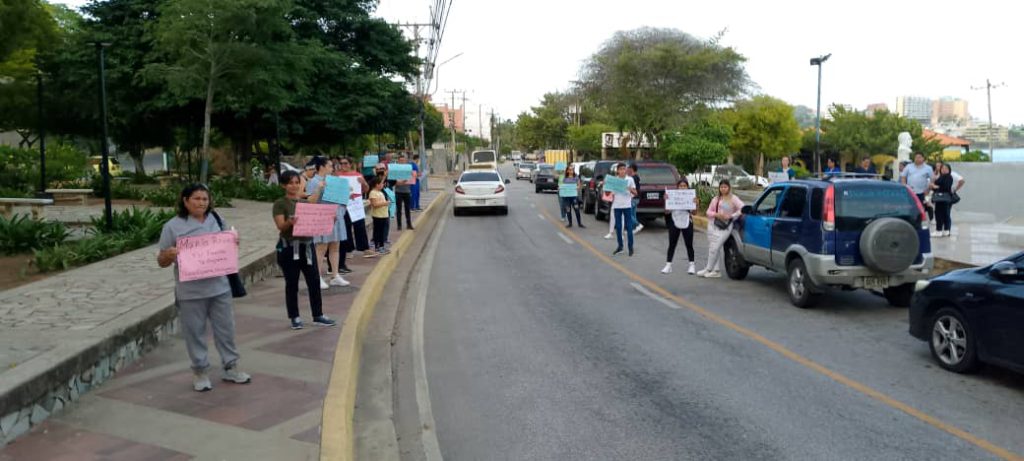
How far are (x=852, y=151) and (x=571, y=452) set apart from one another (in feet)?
213

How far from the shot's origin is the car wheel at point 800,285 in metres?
10.3

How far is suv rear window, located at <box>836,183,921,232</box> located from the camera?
9.96m

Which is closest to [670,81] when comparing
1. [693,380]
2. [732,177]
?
[732,177]

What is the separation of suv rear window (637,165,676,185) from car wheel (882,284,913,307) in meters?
11.3

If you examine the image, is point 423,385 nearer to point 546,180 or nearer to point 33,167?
point 33,167

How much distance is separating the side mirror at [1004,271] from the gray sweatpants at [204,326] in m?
6.36

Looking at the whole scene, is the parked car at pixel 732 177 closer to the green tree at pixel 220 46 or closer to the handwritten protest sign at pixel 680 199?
the green tree at pixel 220 46

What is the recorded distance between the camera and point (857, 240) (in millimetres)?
9938

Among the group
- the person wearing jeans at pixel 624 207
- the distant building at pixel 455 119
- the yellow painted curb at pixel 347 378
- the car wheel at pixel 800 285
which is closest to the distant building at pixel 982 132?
the distant building at pixel 455 119

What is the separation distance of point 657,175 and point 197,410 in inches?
685

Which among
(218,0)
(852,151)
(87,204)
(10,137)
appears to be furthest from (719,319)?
(10,137)

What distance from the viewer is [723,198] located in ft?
41.6

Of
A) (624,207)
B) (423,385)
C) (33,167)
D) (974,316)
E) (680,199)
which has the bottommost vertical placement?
(423,385)

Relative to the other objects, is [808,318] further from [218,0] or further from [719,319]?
[218,0]
